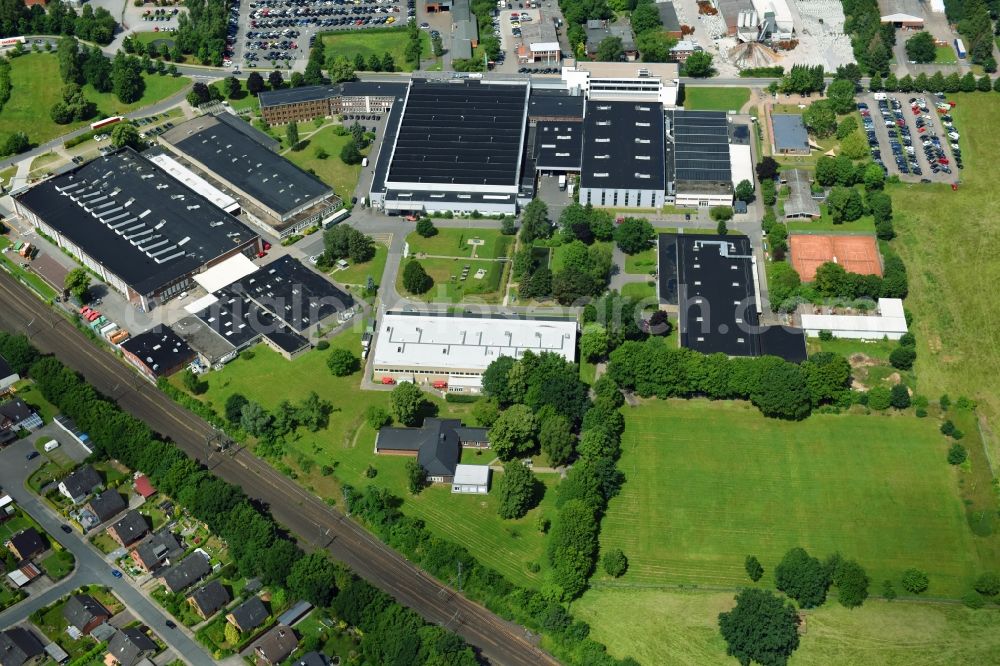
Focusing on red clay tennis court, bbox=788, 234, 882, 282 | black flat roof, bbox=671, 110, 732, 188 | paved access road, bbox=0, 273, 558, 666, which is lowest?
paved access road, bbox=0, 273, 558, 666

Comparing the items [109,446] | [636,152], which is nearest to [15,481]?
[109,446]

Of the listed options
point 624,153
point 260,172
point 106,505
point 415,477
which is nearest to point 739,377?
point 415,477

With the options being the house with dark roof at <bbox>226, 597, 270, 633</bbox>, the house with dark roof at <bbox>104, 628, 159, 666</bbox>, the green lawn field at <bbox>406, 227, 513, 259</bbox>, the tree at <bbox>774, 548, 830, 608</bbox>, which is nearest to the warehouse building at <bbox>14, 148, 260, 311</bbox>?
the green lawn field at <bbox>406, 227, 513, 259</bbox>

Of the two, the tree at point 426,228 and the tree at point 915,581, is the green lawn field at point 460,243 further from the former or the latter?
the tree at point 915,581

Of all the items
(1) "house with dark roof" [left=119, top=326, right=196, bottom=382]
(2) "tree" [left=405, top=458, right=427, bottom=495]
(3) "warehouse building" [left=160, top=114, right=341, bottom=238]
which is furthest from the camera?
(3) "warehouse building" [left=160, top=114, right=341, bottom=238]

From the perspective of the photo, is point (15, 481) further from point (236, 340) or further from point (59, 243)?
point (59, 243)

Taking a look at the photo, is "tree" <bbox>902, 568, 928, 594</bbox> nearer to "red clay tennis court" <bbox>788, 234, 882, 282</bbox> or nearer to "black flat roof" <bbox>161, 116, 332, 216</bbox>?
"red clay tennis court" <bbox>788, 234, 882, 282</bbox>

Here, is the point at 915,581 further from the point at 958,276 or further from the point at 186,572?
the point at 186,572
